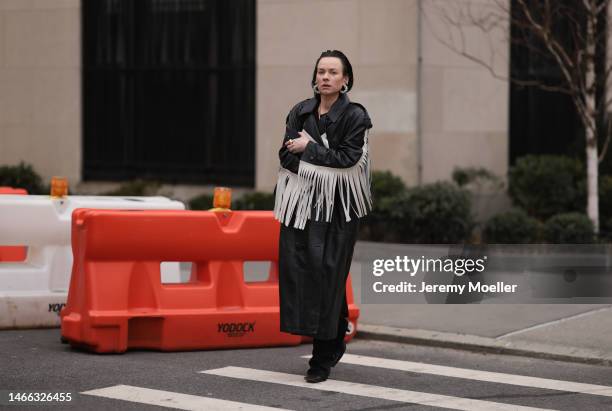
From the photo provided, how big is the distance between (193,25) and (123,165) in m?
2.41

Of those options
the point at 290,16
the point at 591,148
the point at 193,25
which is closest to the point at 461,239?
the point at 591,148

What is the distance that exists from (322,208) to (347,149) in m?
0.41

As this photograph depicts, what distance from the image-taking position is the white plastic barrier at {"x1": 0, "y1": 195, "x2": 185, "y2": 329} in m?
10.1

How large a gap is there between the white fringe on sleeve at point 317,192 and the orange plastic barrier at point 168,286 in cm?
150

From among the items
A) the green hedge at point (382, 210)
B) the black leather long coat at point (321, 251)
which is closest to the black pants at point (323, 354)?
the black leather long coat at point (321, 251)

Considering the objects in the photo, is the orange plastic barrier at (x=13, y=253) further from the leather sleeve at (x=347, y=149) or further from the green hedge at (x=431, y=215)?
the green hedge at (x=431, y=215)

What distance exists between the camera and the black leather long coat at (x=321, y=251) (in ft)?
26.0

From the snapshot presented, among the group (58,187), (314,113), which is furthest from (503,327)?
(58,187)

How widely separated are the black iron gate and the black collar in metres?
9.70

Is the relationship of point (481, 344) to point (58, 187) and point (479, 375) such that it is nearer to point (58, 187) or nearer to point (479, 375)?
point (479, 375)

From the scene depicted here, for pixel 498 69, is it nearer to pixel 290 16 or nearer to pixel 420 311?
pixel 290 16

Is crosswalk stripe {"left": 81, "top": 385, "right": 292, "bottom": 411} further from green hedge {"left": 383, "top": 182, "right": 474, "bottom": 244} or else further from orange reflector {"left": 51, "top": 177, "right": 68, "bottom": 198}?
green hedge {"left": 383, "top": 182, "right": 474, "bottom": 244}

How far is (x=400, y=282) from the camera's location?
1041cm

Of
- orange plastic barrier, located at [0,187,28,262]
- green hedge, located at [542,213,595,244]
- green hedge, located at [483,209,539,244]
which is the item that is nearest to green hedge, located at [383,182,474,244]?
green hedge, located at [483,209,539,244]
